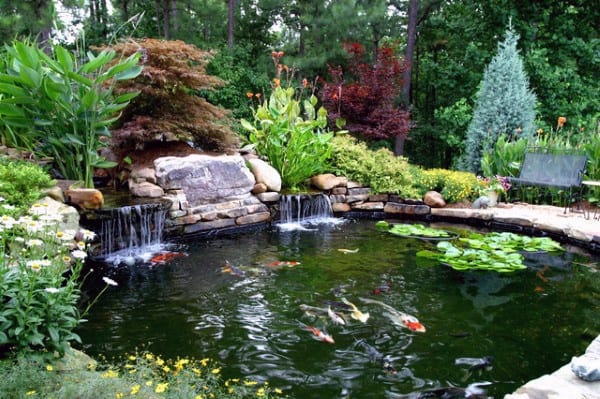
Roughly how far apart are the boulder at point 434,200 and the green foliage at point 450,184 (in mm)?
148

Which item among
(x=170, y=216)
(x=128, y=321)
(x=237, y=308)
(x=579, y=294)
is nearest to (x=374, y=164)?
(x=170, y=216)

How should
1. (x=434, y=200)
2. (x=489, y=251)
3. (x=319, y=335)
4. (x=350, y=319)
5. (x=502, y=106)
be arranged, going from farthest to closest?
(x=502, y=106) < (x=434, y=200) < (x=489, y=251) < (x=350, y=319) < (x=319, y=335)

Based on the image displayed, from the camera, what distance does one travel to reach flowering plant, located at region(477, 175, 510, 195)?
735 cm

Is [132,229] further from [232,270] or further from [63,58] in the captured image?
[63,58]

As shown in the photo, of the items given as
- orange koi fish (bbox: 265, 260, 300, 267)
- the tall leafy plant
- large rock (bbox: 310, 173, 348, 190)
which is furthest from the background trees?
orange koi fish (bbox: 265, 260, 300, 267)

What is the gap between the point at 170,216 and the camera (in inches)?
220

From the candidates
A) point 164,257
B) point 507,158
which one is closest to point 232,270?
point 164,257

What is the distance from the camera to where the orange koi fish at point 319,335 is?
115 inches

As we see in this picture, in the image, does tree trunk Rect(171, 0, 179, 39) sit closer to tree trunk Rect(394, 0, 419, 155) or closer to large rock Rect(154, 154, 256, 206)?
tree trunk Rect(394, 0, 419, 155)

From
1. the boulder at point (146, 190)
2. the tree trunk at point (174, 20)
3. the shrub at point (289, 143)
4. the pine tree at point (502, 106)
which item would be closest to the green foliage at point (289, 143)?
the shrub at point (289, 143)

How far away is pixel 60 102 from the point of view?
15.2ft

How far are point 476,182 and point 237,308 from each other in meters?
5.34

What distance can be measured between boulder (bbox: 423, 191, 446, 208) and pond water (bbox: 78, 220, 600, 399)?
7.35 ft

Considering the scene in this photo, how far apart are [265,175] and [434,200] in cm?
274
